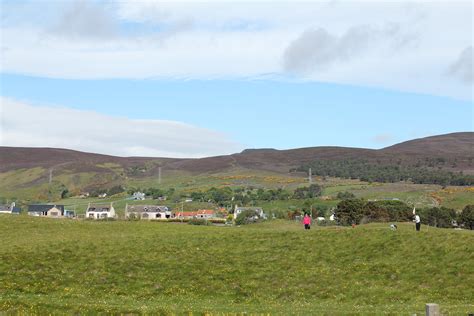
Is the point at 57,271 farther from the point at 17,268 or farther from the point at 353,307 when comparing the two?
the point at 353,307

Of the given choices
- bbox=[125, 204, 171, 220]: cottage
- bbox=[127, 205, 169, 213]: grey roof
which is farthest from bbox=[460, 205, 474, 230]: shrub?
bbox=[127, 205, 169, 213]: grey roof

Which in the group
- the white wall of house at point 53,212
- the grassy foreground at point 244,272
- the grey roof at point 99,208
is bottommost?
the grassy foreground at point 244,272

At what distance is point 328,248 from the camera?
54.0 m

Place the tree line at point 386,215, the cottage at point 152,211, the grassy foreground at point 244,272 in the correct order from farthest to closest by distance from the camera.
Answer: the cottage at point 152,211 → the tree line at point 386,215 → the grassy foreground at point 244,272

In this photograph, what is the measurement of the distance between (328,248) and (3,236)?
30054 millimetres

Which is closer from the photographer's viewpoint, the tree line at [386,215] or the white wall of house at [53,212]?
the tree line at [386,215]

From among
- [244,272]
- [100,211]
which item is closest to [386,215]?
[244,272]

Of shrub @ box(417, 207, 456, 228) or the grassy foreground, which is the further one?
shrub @ box(417, 207, 456, 228)

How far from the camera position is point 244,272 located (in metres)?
47.3

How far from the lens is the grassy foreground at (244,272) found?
120 feet

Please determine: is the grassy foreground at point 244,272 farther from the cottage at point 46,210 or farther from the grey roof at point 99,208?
the grey roof at point 99,208

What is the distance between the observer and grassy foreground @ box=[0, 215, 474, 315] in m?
36.6

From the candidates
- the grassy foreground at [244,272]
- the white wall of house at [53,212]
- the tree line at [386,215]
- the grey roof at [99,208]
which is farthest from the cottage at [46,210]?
the grassy foreground at [244,272]

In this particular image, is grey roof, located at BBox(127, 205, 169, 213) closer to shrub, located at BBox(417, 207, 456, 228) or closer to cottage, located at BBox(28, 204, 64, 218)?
cottage, located at BBox(28, 204, 64, 218)
